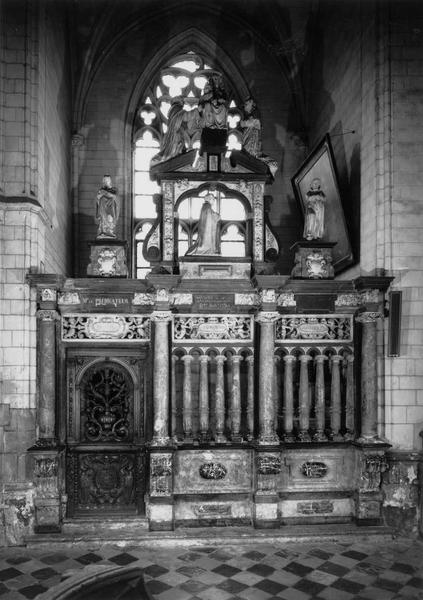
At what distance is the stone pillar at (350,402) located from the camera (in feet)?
24.0

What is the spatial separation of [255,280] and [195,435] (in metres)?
2.15

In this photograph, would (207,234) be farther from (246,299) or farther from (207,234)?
(246,299)

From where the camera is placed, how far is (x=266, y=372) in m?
7.12

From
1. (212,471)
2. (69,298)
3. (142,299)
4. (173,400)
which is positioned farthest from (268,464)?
(69,298)

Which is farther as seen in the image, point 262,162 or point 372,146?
point 262,162

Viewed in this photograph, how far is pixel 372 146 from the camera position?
7477 millimetres

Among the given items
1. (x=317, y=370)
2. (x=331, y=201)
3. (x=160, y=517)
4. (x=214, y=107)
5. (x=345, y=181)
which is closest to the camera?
(x=160, y=517)

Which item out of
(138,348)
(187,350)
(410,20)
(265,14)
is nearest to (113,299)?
(138,348)

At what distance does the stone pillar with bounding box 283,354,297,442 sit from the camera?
23.8 ft

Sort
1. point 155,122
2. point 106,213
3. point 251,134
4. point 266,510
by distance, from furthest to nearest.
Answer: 1. point 155,122
2. point 251,134
3. point 106,213
4. point 266,510

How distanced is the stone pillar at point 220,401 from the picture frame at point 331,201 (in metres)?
2.15

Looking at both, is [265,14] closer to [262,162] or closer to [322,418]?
[262,162]

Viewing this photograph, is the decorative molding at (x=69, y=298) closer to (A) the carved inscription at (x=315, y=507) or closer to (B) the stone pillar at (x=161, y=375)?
(B) the stone pillar at (x=161, y=375)

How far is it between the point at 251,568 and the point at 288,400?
2100mm
